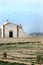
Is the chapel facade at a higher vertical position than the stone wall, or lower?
higher

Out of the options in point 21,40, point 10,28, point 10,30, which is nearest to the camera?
point 21,40

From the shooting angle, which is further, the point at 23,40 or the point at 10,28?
the point at 10,28

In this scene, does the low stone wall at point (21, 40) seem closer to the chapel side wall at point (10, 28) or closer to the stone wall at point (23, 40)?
the stone wall at point (23, 40)

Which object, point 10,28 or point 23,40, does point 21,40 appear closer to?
point 23,40

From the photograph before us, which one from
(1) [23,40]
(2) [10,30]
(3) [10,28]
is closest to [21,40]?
(1) [23,40]

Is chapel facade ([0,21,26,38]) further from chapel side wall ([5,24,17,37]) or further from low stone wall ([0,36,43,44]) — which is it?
low stone wall ([0,36,43,44])

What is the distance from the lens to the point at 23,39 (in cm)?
2952

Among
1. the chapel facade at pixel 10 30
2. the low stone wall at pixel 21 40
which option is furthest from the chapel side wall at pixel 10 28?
the low stone wall at pixel 21 40

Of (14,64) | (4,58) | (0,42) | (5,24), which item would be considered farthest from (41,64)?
(5,24)

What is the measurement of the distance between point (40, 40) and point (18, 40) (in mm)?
2599

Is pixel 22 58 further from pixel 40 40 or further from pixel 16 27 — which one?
pixel 16 27

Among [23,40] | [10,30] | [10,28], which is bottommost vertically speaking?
[23,40]

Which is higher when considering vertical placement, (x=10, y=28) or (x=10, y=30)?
(x=10, y=28)

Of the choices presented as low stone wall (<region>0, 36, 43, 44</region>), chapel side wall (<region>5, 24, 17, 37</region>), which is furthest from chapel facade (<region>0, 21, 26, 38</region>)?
low stone wall (<region>0, 36, 43, 44</region>)
